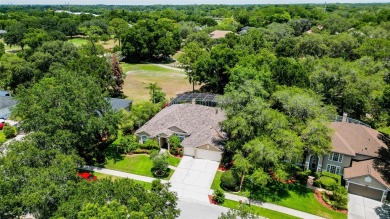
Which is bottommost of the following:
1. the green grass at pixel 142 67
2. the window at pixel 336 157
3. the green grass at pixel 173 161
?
the green grass at pixel 173 161

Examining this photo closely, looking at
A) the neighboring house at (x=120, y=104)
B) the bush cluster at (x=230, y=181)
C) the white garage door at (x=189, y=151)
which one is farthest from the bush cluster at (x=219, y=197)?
the neighboring house at (x=120, y=104)

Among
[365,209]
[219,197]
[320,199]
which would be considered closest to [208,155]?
[219,197]

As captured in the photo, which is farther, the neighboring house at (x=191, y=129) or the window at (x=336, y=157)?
the neighboring house at (x=191, y=129)

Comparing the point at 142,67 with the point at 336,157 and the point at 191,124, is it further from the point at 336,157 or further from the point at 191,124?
the point at 336,157

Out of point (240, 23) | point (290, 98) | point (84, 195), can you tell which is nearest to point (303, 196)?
point (290, 98)

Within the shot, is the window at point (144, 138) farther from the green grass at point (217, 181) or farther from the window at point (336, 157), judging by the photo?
the window at point (336, 157)

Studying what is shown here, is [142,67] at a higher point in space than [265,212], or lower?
higher
